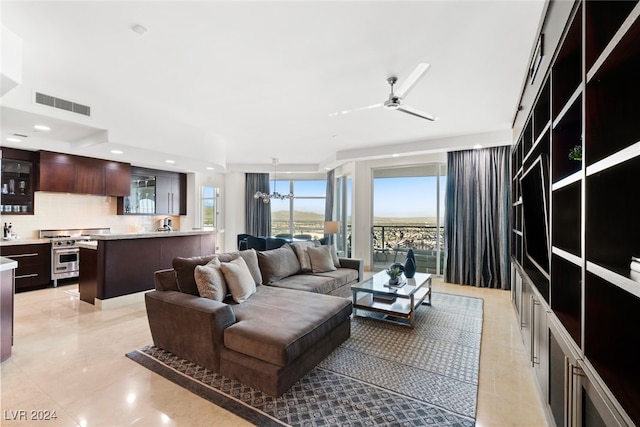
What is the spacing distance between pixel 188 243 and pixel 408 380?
4.42 m

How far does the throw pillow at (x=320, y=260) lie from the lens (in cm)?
464

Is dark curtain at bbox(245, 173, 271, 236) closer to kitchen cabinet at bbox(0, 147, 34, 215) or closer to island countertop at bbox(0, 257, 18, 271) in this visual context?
kitchen cabinet at bbox(0, 147, 34, 215)

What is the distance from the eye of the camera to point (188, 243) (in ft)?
18.0

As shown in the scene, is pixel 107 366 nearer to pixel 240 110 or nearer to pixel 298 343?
pixel 298 343

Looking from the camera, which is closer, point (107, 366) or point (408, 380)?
point (408, 380)

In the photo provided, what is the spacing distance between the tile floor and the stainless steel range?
1.92 metres

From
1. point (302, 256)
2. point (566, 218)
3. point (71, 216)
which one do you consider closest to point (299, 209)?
point (302, 256)

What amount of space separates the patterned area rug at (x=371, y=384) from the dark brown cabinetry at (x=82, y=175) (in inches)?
177

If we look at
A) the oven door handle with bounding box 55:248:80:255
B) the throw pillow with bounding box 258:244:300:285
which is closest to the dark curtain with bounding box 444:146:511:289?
the throw pillow with bounding box 258:244:300:285

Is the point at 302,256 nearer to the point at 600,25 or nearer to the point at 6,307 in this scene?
the point at 6,307

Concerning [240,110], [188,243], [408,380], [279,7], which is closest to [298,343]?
[408,380]

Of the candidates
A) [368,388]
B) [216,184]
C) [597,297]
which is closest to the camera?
[597,297]

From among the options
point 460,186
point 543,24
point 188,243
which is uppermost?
point 543,24

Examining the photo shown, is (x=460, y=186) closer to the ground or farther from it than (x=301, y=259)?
farther from it
